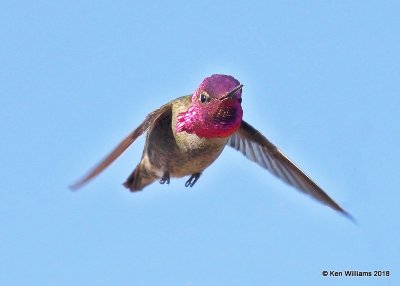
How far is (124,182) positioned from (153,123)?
7.29 feet

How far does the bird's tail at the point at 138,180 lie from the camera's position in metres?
11.9

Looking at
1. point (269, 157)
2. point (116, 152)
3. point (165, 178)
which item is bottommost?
point (116, 152)

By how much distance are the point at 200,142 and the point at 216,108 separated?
110 cm

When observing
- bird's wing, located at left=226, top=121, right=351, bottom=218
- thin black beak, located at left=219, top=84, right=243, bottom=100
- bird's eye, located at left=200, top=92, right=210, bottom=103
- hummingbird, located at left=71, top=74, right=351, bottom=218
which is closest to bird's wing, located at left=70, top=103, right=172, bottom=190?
hummingbird, located at left=71, top=74, right=351, bottom=218

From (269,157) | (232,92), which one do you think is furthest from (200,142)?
(269,157)

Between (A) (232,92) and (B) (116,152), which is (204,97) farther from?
(B) (116,152)

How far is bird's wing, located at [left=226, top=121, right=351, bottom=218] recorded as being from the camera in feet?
38.8

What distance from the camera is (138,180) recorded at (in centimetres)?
1216

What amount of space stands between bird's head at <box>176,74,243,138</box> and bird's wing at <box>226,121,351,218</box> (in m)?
2.36

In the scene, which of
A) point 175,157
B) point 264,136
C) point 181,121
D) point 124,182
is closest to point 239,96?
point 181,121

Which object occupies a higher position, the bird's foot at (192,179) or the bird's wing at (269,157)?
the bird's wing at (269,157)

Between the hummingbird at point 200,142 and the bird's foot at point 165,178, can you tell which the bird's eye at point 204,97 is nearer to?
the hummingbird at point 200,142

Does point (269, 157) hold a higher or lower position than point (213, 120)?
higher

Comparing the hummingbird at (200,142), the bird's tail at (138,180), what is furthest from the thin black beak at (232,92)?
the bird's tail at (138,180)
